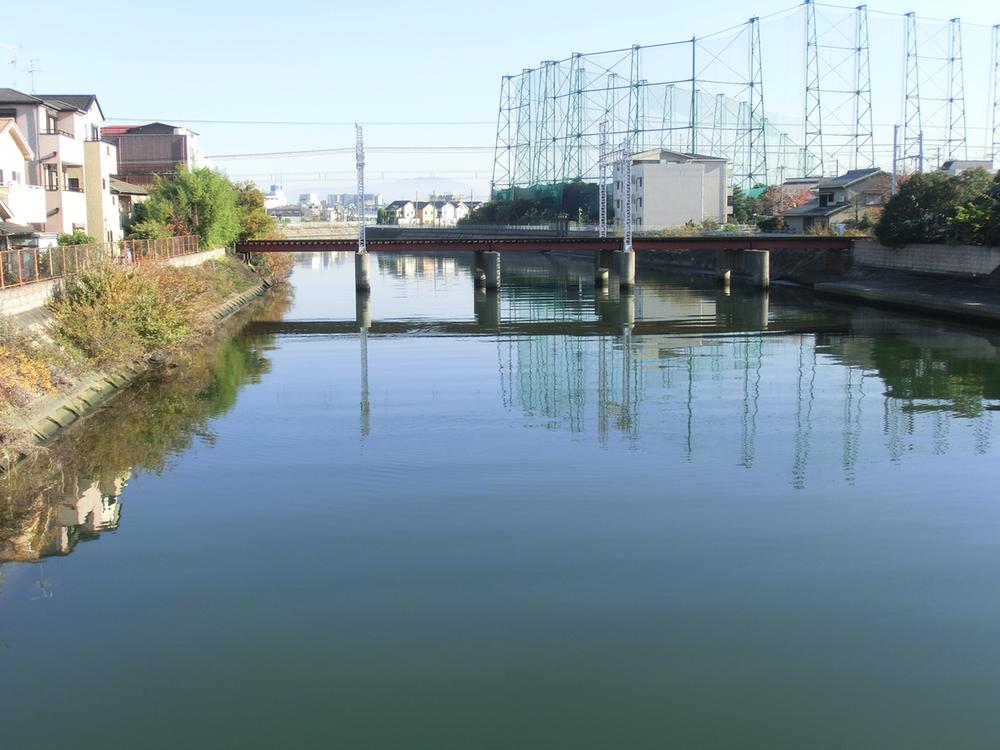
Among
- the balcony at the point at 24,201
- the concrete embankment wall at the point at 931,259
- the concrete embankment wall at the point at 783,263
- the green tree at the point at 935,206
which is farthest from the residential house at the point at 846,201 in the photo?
the balcony at the point at 24,201

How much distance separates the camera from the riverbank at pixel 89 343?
18.0 m

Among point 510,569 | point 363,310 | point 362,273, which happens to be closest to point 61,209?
point 363,310

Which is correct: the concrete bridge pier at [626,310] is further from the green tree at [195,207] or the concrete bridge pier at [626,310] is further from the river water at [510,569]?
the green tree at [195,207]

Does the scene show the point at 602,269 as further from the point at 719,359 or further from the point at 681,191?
the point at 719,359

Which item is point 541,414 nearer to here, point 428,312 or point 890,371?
point 890,371

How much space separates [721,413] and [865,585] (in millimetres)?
9751

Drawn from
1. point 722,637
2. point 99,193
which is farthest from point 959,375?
point 99,193

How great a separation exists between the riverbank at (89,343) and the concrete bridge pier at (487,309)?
1157 centimetres

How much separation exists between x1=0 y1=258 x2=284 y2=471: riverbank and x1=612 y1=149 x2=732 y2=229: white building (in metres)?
55.3

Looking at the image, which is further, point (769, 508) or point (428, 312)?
point (428, 312)

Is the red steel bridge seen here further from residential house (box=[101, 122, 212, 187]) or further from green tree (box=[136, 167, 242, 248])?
residential house (box=[101, 122, 212, 187])

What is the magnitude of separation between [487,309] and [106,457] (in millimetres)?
29607

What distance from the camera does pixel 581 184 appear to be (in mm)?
102938

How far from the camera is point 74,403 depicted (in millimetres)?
21141
